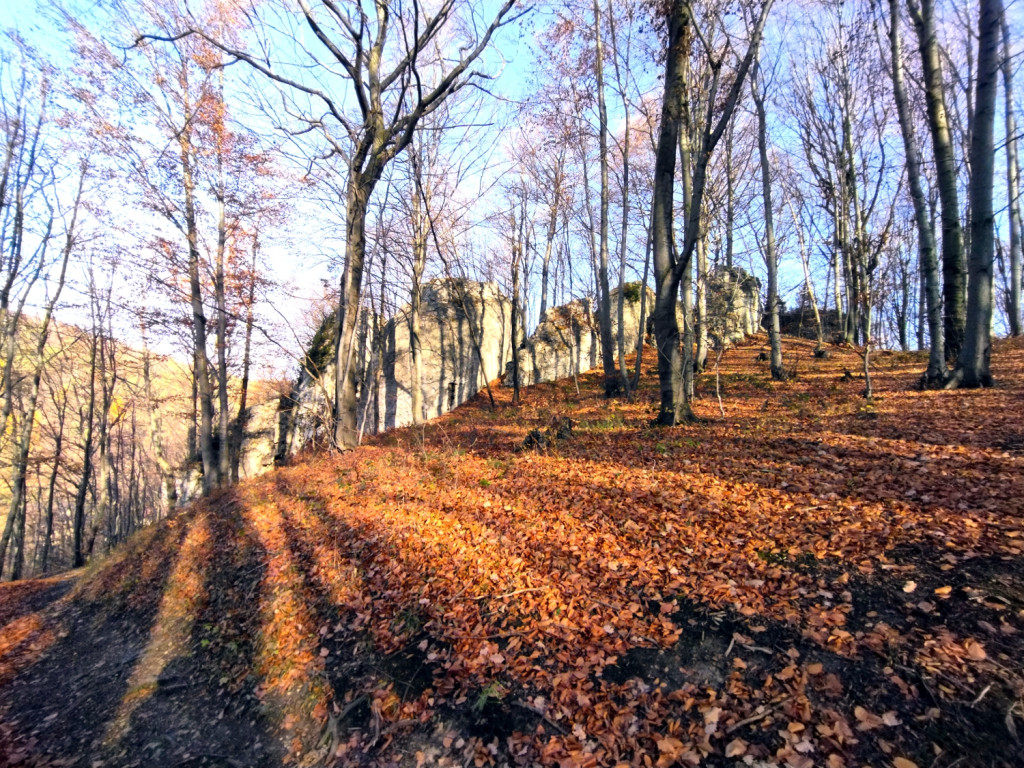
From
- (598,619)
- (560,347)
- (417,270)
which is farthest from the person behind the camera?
(560,347)

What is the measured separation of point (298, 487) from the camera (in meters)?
9.09

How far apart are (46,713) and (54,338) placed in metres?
17.4

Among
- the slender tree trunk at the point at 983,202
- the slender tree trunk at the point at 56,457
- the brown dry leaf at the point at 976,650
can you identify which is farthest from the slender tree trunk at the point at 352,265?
the slender tree trunk at the point at 56,457

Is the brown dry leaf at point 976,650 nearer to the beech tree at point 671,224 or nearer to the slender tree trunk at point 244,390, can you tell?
the beech tree at point 671,224

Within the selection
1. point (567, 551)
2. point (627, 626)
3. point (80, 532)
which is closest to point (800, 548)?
point (627, 626)

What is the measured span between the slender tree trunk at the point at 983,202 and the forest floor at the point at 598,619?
0.89 meters

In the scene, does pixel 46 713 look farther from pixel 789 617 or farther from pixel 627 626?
pixel 789 617

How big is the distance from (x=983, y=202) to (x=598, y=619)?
9.45 metres

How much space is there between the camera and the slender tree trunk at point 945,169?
849 cm

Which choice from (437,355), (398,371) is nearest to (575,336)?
(437,355)

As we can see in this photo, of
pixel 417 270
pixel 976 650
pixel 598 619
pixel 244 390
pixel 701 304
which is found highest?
pixel 417 270

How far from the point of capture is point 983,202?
7621 millimetres

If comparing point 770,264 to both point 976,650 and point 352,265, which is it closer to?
point 352,265

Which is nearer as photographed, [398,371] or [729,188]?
[729,188]
